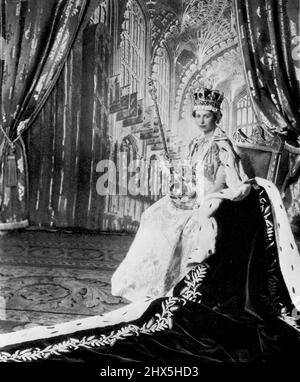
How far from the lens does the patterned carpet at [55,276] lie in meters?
2.50

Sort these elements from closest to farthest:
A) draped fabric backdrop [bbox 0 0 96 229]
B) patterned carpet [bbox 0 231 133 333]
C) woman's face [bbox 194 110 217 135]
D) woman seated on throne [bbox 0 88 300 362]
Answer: woman seated on throne [bbox 0 88 300 362]
patterned carpet [bbox 0 231 133 333]
woman's face [bbox 194 110 217 135]
draped fabric backdrop [bbox 0 0 96 229]

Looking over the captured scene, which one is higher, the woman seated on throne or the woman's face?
the woman's face

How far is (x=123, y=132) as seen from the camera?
9.55 ft

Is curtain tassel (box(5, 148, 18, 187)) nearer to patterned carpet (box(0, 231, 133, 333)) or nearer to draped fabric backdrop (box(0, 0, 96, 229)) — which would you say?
draped fabric backdrop (box(0, 0, 96, 229))

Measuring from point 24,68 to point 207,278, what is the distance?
6.17 ft

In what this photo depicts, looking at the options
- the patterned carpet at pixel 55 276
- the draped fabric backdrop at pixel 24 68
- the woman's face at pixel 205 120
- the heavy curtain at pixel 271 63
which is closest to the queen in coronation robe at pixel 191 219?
the woman's face at pixel 205 120

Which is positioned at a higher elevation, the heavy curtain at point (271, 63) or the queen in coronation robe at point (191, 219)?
the heavy curtain at point (271, 63)

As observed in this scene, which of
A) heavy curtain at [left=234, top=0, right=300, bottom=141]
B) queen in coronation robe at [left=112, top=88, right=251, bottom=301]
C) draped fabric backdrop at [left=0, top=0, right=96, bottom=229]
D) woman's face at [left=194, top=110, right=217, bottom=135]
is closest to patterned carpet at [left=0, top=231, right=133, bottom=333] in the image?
queen in coronation robe at [left=112, top=88, right=251, bottom=301]

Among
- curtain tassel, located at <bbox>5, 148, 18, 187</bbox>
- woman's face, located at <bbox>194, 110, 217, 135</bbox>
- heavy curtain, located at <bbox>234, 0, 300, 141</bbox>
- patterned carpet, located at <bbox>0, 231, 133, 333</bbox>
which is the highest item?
heavy curtain, located at <bbox>234, 0, 300, 141</bbox>

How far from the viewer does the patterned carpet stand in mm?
2496

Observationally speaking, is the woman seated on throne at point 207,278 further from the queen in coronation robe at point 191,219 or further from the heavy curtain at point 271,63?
the heavy curtain at point 271,63

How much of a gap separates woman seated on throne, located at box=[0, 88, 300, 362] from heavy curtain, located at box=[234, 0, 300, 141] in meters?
0.29

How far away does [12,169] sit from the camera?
315cm

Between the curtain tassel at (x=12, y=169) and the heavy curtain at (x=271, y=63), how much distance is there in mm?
1651
